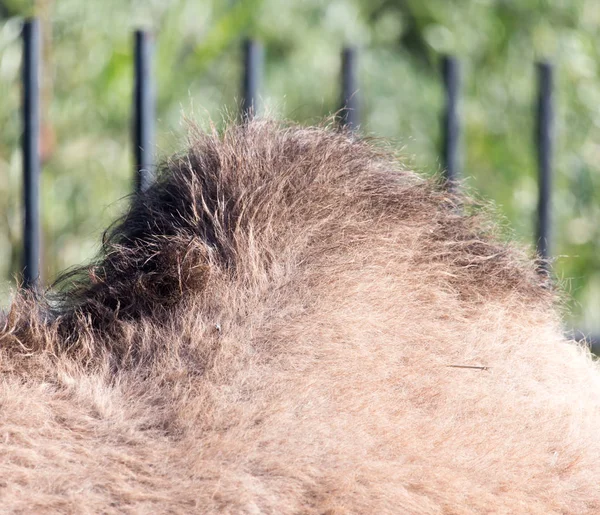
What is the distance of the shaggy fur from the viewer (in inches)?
41.4

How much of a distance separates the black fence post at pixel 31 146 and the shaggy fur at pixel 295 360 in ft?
2.89

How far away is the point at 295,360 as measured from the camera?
116 centimetres

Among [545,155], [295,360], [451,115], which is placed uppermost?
[451,115]

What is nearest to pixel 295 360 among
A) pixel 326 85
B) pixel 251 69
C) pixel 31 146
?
pixel 31 146

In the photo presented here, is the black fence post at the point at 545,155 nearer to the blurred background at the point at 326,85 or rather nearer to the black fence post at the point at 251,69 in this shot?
the blurred background at the point at 326,85

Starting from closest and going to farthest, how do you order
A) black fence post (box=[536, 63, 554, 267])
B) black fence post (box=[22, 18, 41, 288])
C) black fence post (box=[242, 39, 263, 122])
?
black fence post (box=[22, 18, 41, 288]) < black fence post (box=[242, 39, 263, 122]) < black fence post (box=[536, 63, 554, 267])

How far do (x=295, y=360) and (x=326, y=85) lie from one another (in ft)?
10.1

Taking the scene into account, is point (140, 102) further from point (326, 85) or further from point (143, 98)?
point (326, 85)

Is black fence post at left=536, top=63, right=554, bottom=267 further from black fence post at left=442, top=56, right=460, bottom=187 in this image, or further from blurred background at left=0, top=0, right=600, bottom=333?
blurred background at left=0, top=0, right=600, bottom=333

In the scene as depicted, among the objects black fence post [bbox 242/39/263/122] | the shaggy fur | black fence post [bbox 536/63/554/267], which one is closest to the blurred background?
black fence post [bbox 536/63/554/267]

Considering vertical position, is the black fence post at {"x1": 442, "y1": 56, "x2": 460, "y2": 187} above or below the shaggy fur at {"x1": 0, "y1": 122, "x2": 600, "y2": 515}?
above

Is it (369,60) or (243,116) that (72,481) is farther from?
(369,60)

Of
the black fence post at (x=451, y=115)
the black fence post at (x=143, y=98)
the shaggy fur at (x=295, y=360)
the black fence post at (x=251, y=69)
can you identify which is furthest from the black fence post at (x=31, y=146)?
the black fence post at (x=451, y=115)

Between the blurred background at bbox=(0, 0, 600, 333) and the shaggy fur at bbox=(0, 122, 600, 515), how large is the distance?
84.3 inches
